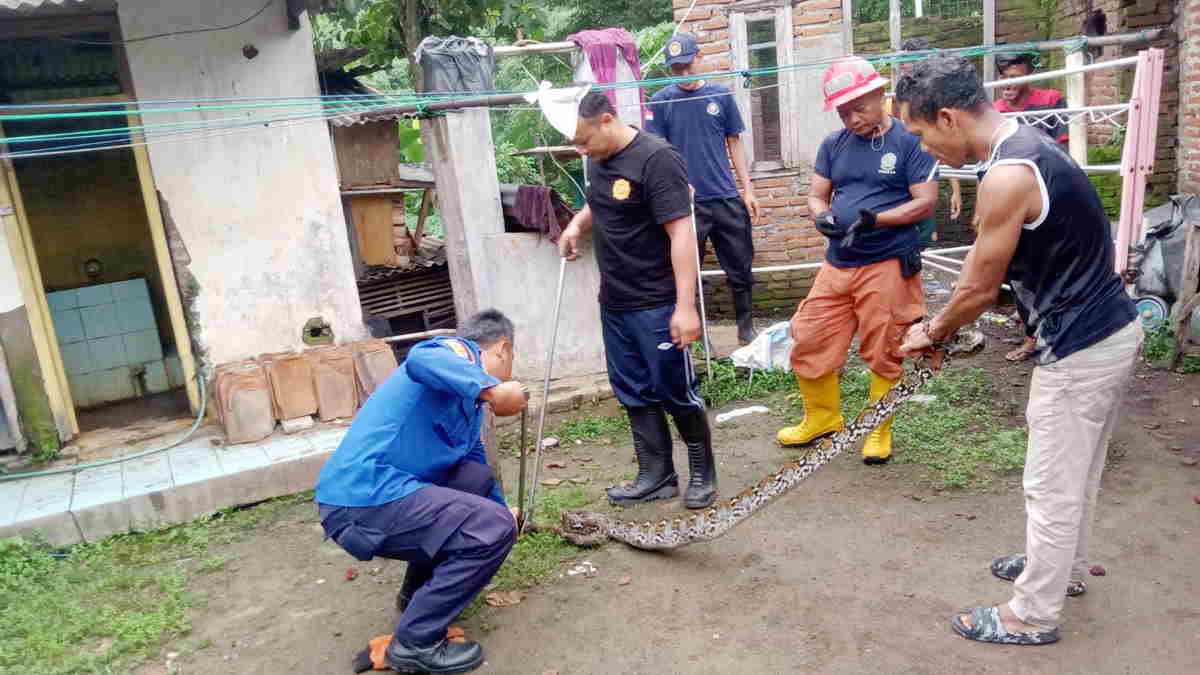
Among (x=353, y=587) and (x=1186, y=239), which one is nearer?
(x=353, y=587)

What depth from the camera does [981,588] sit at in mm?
3732

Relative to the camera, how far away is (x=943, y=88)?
3.05 m

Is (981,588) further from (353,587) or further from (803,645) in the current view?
(353,587)

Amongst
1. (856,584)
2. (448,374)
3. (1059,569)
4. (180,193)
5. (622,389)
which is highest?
(180,193)

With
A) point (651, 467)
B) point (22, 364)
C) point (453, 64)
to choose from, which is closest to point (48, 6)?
point (22, 364)

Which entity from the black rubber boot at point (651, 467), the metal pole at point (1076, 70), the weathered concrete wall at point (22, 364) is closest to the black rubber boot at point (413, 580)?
the black rubber boot at point (651, 467)

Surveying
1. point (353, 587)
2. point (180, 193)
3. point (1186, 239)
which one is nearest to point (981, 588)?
point (353, 587)

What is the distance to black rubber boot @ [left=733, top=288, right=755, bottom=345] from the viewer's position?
278 inches

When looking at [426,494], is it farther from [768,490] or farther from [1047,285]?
[1047,285]

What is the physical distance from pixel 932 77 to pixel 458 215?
13.4 feet

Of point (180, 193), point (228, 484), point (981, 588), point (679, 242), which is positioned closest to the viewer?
point (981, 588)

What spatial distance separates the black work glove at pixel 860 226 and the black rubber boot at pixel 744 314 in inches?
89.3

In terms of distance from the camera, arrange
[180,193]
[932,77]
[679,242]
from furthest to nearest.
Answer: [180,193] < [679,242] < [932,77]

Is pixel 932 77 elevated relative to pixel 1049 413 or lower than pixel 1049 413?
elevated
